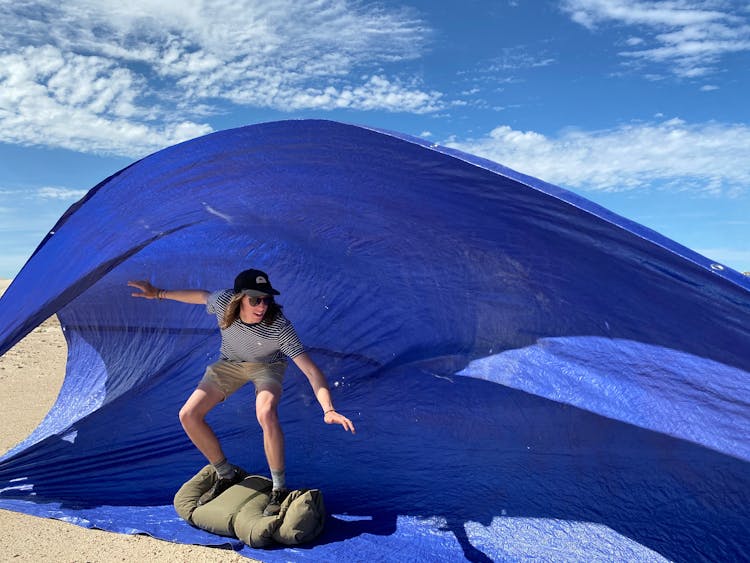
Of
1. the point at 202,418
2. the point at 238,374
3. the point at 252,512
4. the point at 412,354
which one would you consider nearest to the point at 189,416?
the point at 202,418

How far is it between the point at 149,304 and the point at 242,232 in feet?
A: 3.49

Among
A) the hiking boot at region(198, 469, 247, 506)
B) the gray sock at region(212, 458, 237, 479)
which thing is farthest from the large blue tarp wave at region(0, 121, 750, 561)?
the gray sock at region(212, 458, 237, 479)

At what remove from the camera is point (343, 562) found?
3.50 m

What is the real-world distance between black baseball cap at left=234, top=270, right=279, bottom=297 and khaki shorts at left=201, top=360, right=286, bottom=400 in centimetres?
45

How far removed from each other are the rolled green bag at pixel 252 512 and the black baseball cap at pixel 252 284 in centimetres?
105

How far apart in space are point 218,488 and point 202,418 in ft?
1.38

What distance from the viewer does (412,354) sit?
17.0 feet

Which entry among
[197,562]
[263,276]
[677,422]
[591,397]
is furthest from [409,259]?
[197,562]

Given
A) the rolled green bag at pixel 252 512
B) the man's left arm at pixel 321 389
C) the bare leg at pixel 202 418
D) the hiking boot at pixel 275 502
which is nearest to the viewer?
the man's left arm at pixel 321 389

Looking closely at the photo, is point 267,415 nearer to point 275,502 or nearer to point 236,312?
point 275,502

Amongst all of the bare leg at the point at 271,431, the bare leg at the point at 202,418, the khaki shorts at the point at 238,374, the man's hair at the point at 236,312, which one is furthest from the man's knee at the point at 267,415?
the man's hair at the point at 236,312

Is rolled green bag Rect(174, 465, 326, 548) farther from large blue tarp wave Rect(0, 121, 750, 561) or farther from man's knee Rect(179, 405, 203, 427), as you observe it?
man's knee Rect(179, 405, 203, 427)

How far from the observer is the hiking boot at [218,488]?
156 inches

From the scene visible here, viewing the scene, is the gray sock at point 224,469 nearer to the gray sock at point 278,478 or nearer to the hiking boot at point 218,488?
the hiking boot at point 218,488
